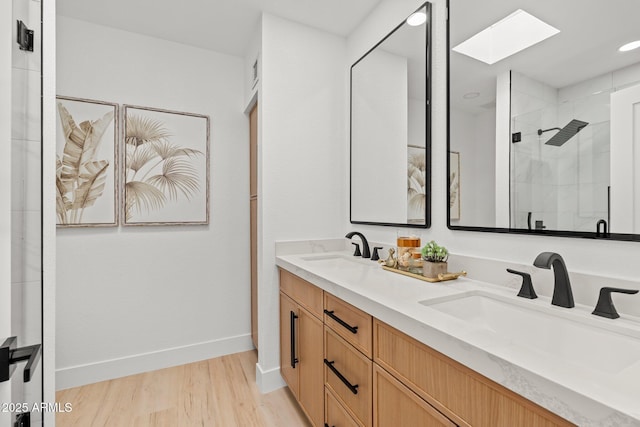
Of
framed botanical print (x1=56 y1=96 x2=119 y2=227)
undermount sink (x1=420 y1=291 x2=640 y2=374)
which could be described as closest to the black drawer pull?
undermount sink (x1=420 y1=291 x2=640 y2=374)

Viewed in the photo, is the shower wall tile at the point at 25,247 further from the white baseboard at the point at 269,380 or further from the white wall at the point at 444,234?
the white wall at the point at 444,234

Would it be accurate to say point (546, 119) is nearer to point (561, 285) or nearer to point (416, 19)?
point (561, 285)

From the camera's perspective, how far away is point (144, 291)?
236 centimetres

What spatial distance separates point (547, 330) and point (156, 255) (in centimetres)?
243

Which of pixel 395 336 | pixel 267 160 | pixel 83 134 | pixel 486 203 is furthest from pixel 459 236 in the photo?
pixel 83 134

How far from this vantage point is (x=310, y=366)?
163 cm

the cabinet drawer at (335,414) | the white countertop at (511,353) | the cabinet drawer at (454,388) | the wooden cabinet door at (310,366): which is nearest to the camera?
the white countertop at (511,353)

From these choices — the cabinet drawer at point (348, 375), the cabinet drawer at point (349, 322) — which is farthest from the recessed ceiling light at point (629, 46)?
the cabinet drawer at point (348, 375)

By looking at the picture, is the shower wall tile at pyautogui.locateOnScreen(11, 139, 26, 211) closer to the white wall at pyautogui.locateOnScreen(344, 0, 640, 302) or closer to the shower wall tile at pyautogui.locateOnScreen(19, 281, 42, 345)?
the shower wall tile at pyautogui.locateOnScreen(19, 281, 42, 345)

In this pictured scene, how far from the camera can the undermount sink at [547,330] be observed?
79 centimetres

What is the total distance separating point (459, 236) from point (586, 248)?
1.61 ft

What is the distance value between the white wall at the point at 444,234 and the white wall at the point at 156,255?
1.03 metres

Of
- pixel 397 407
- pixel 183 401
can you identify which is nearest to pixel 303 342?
pixel 397 407

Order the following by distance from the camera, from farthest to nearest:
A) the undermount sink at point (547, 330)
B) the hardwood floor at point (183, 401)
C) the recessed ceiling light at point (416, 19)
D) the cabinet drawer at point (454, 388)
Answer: the hardwood floor at point (183, 401) → the recessed ceiling light at point (416, 19) → the undermount sink at point (547, 330) → the cabinet drawer at point (454, 388)
